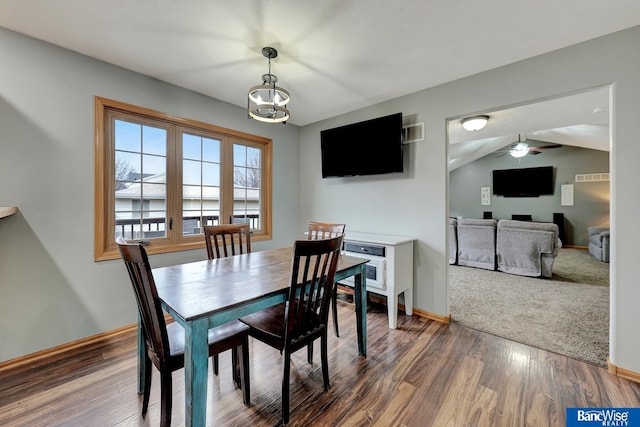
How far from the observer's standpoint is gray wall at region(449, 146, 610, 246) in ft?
22.7

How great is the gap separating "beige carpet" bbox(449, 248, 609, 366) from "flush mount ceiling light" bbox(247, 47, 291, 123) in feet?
9.02

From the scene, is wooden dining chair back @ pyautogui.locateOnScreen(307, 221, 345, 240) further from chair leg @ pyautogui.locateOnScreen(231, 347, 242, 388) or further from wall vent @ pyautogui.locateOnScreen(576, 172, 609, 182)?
wall vent @ pyautogui.locateOnScreen(576, 172, 609, 182)

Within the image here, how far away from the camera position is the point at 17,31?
1.91 m

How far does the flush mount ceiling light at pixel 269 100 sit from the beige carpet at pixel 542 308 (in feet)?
9.02

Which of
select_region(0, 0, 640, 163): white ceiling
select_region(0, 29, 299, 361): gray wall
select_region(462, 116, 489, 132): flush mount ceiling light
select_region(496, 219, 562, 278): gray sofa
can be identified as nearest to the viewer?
select_region(0, 0, 640, 163): white ceiling

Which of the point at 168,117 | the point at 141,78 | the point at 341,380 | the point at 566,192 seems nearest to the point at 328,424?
the point at 341,380

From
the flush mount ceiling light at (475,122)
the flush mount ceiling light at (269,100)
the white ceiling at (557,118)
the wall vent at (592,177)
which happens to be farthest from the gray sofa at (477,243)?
the wall vent at (592,177)

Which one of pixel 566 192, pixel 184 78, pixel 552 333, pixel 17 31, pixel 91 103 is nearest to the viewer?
pixel 17 31

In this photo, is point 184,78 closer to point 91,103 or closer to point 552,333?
point 91,103

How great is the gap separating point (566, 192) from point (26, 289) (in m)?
10.9

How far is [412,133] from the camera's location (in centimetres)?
292

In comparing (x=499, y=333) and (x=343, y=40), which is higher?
(x=343, y=40)

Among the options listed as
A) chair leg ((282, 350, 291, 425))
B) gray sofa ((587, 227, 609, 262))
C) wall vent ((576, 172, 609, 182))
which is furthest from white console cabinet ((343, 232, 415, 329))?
wall vent ((576, 172, 609, 182))

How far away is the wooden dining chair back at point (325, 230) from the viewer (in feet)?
8.39
